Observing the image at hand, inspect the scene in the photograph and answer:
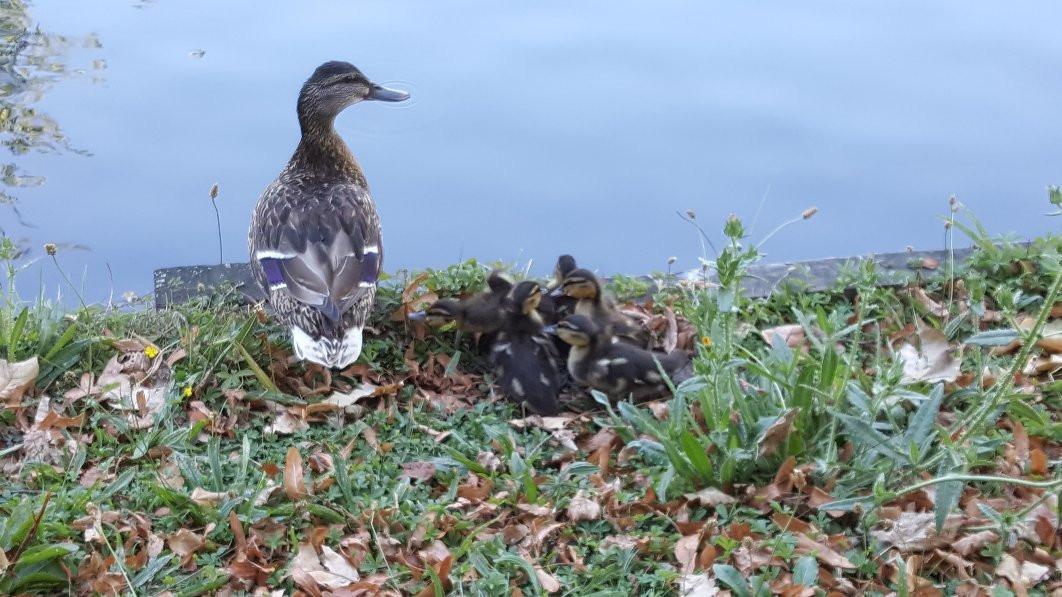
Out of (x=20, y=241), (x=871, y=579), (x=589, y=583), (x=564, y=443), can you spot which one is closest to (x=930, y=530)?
(x=871, y=579)

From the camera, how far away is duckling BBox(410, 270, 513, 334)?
15.2ft

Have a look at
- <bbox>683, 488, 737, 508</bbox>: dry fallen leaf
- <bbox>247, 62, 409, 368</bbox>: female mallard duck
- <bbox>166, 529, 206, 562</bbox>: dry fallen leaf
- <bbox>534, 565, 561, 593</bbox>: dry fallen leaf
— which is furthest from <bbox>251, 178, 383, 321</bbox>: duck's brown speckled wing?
<bbox>683, 488, 737, 508</bbox>: dry fallen leaf

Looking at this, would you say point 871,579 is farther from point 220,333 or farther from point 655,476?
point 220,333

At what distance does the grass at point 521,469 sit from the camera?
10.4 feet

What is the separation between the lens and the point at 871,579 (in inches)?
123

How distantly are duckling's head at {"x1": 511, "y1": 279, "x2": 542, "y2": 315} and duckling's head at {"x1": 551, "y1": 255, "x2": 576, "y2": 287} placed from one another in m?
0.29

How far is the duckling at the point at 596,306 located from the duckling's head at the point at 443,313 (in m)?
0.49

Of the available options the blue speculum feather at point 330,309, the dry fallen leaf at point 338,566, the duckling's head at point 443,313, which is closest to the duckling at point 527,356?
the duckling's head at point 443,313

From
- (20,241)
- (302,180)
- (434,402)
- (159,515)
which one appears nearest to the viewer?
(159,515)

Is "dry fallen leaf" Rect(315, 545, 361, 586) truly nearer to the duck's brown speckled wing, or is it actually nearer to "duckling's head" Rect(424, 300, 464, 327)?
the duck's brown speckled wing

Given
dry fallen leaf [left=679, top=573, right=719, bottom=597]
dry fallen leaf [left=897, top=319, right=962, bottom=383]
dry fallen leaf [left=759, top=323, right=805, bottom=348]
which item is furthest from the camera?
dry fallen leaf [left=759, top=323, right=805, bottom=348]

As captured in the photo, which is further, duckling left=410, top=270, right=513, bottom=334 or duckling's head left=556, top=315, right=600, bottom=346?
duckling left=410, top=270, right=513, bottom=334

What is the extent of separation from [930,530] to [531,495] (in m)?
1.24

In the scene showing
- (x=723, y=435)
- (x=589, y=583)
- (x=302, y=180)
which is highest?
(x=302, y=180)
